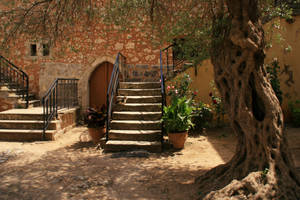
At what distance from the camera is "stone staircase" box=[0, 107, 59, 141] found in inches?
268

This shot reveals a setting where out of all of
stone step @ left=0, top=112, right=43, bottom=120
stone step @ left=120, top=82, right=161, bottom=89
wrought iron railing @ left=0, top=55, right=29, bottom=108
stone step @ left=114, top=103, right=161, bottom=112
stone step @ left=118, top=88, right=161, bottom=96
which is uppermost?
wrought iron railing @ left=0, top=55, right=29, bottom=108

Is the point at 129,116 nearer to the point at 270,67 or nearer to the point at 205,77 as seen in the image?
the point at 205,77

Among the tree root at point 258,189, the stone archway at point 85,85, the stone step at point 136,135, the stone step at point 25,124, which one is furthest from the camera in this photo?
the stone archway at point 85,85

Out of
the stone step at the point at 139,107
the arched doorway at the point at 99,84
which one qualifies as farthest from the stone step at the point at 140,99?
the arched doorway at the point at 99,84

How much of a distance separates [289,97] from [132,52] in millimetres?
5380

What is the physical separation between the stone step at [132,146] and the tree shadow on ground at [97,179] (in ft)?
0.97

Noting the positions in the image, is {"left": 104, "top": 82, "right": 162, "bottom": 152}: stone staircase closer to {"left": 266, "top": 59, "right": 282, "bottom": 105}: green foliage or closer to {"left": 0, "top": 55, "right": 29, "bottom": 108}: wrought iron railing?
{"left": 266, "top": 59, "right": 282, "bottom": 105}: green foliage

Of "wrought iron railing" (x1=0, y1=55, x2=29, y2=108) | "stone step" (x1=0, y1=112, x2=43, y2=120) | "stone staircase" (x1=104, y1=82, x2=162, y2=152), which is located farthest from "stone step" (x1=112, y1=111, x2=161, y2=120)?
"wrought iron railing" (x1=0, y1=55, x2=29, y2=108)

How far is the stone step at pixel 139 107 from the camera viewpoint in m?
6.55

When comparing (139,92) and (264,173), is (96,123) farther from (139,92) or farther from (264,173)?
(264,173)

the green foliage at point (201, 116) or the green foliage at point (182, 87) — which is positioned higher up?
the green foliage at point (182, 87)

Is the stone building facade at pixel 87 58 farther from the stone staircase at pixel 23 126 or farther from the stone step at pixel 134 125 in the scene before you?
the stone step at pixel 134 125

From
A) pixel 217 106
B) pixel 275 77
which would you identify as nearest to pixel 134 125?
pixel 217 106

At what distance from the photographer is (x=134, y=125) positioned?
6.08 meters
